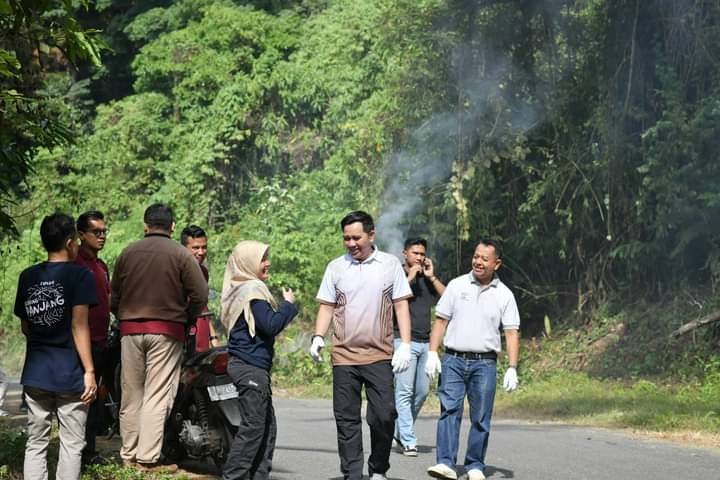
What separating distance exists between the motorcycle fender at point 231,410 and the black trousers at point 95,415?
3.74 feet

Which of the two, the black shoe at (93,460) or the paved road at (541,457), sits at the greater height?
the black shoe at (93,460)

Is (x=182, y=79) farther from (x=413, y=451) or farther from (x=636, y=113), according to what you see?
(x=413, y=451)

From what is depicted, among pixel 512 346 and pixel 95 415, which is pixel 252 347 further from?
pixel 512 346

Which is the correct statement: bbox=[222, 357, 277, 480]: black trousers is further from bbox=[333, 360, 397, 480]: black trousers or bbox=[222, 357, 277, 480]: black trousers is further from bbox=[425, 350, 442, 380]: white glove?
bbox=[425, 350, 442, 380]: white glove

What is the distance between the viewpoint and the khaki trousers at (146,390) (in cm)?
901

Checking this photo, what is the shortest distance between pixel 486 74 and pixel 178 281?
1301 centimetres

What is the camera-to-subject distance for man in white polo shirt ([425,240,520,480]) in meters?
9.62

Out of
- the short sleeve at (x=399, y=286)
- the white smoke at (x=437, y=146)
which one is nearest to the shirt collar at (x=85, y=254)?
the short sleeve at (x=399, y=286)

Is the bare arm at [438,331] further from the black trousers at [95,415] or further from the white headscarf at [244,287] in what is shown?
the black trousers at [95,415]

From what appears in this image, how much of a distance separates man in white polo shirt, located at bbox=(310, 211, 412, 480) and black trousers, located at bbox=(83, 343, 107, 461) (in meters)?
1.82

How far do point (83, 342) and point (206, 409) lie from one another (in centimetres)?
175

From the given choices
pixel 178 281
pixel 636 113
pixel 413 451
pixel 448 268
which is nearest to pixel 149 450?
pixel 178 281

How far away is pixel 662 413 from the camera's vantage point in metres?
14.4

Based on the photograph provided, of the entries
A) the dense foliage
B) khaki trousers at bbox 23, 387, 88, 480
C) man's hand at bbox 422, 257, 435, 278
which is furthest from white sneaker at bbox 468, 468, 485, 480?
the dense foliage
